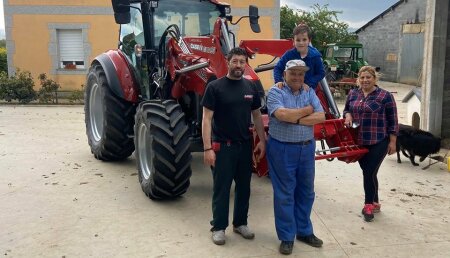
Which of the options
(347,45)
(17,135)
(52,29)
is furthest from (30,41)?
(347,45)

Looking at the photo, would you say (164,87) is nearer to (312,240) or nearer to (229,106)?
(229,106)

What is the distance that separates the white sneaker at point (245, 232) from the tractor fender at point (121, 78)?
2.72 m

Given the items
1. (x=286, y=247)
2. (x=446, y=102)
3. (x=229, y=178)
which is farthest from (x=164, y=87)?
(x=446, y=102)

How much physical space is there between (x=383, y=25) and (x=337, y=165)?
71.0 feet

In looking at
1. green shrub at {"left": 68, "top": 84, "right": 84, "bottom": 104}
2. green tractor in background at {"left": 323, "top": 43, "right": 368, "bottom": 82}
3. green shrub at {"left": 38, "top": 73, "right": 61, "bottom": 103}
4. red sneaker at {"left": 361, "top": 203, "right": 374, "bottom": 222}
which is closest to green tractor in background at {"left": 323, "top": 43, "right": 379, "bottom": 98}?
green tractor in background at {"left": 323, "top": 43, "right": 368, "bottom": 82}

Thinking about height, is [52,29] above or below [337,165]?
above

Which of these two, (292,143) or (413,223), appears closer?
(292,143)

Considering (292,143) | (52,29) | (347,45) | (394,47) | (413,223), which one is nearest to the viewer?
(292,143)

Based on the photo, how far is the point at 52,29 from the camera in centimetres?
1448

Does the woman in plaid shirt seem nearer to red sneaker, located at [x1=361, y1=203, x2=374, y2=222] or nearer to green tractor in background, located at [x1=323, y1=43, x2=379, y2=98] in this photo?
red sneaker, located at [x1=361, y1=203, x2=374, y2=222]

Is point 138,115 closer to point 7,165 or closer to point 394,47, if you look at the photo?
point 7,165

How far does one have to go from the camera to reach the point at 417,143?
6434mm

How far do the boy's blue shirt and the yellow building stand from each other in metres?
10.3

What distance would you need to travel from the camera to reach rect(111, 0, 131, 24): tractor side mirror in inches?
204
